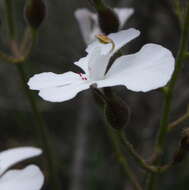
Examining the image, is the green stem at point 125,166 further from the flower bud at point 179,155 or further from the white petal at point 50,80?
the white petal at point 50,80

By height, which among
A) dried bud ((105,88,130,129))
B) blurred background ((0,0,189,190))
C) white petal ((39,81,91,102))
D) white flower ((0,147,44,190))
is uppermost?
white petal ((39,81,91,102))

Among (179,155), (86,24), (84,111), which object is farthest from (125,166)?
(84,111)

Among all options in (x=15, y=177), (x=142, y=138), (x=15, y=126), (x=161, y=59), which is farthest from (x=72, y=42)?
(x=161, y=59)

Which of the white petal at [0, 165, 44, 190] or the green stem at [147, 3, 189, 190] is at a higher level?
the green stem at [147, 3, 189, 190]

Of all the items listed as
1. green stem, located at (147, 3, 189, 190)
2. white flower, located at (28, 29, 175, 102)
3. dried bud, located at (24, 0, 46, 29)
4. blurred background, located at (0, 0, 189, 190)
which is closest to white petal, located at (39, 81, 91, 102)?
white flower, located at (28, 29, 175, 102)

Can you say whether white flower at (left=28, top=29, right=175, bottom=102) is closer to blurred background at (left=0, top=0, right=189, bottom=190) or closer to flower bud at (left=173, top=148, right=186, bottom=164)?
flower bud at (left=173, top=148, right=186, bottom=164)

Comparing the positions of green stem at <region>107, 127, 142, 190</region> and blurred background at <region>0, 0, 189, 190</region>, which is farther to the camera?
blurred background at <region>0, 0, 189, 190</region>
